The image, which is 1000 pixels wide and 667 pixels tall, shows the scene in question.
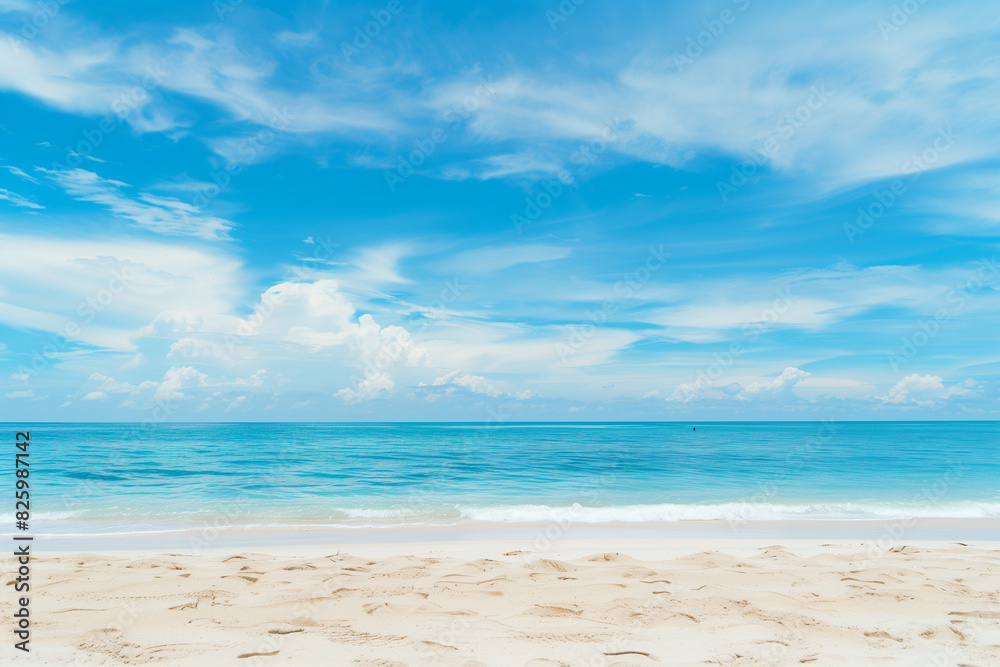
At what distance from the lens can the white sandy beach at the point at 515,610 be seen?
186 inches

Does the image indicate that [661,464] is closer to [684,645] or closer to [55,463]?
[684,645]

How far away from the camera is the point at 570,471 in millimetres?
27203

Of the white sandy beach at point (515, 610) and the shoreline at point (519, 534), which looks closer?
the white sandy beach at point (515, 610)

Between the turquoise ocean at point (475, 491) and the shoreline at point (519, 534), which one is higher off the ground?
the shoreline at point (519, 534)

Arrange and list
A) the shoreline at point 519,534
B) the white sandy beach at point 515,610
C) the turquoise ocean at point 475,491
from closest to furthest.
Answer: the white sandy beach at point 515,610, the shoreline at point 519,534, the turquoise ocean at point 475,491

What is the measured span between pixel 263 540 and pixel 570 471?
19.0 m

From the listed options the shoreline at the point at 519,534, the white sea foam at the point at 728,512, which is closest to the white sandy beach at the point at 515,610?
the shoreline at the point at 519,534

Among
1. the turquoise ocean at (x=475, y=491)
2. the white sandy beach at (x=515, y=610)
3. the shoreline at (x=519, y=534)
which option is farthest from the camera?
the turquoise ocean at (x=475, y=491)

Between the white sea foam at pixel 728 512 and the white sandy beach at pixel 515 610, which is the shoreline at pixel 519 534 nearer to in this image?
the white sea foam at pixel 728 512

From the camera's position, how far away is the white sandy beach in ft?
15.5

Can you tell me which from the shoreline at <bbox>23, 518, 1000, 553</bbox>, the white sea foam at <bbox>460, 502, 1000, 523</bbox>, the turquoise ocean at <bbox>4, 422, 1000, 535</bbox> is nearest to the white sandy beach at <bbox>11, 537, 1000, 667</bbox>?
the shoreline at <bbox>23, 518, 1000, 553</bbox>

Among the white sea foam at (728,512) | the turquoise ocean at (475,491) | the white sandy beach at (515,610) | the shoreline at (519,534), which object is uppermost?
the white sandy beach at (515,610)

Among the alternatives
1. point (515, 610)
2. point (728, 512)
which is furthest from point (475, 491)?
point (515, 610)

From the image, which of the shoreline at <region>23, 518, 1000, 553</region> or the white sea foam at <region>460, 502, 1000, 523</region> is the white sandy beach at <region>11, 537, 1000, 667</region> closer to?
the shoreline at <region>23, 518, 1000, 553</region>
